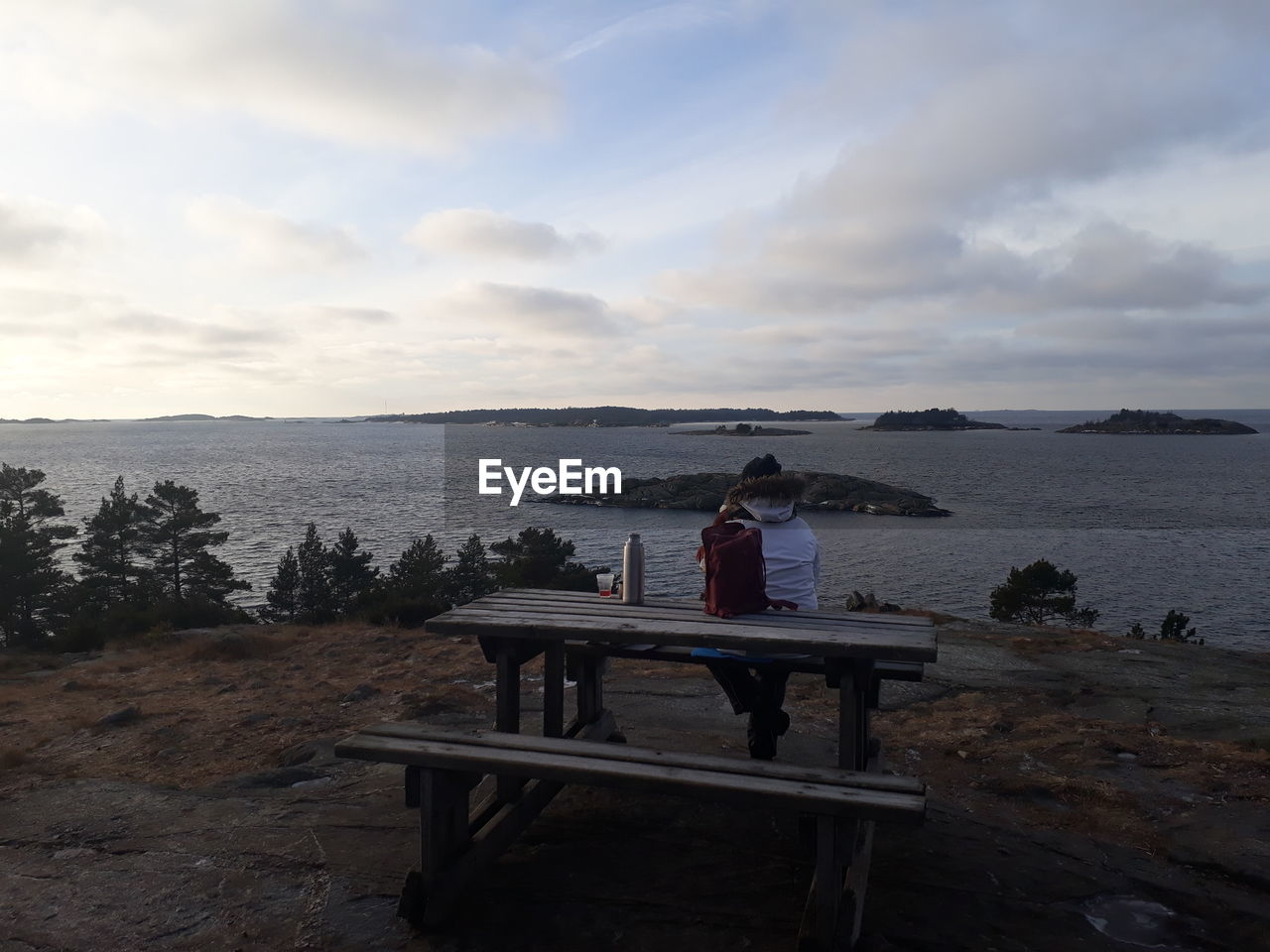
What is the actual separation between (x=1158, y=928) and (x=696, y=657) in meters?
2.22

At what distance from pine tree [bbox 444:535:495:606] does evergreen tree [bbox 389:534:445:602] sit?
0.25 metres

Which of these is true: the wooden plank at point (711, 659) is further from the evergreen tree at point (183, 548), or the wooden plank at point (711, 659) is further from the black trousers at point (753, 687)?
the evergreen tree at point (183, 548)

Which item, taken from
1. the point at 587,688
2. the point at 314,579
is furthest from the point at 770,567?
the point at 314,579

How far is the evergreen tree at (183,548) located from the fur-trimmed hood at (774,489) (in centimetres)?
2134

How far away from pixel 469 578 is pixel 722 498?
1727 inches

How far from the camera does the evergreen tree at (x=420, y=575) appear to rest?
18266 mm

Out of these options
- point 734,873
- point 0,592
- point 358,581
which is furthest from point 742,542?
point 0,592

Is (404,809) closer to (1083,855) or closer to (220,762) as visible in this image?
(220,762)

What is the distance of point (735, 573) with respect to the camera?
4031 mm

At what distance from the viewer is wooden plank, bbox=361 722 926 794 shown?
10.1ft

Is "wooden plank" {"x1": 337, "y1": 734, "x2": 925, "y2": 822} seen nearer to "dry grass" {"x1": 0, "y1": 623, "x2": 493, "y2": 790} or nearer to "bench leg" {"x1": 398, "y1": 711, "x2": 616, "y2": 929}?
"bench leg" {"x1": 398, "y1": 711, "x2": 616, "y2": 929}

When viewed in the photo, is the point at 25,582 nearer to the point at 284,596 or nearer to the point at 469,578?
the point at 284,596

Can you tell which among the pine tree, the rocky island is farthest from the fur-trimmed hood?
the rocky island

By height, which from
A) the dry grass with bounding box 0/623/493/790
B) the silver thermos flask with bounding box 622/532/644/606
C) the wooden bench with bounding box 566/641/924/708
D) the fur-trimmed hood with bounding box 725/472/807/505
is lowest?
the dry grass with bounding box 0/623/493/790
